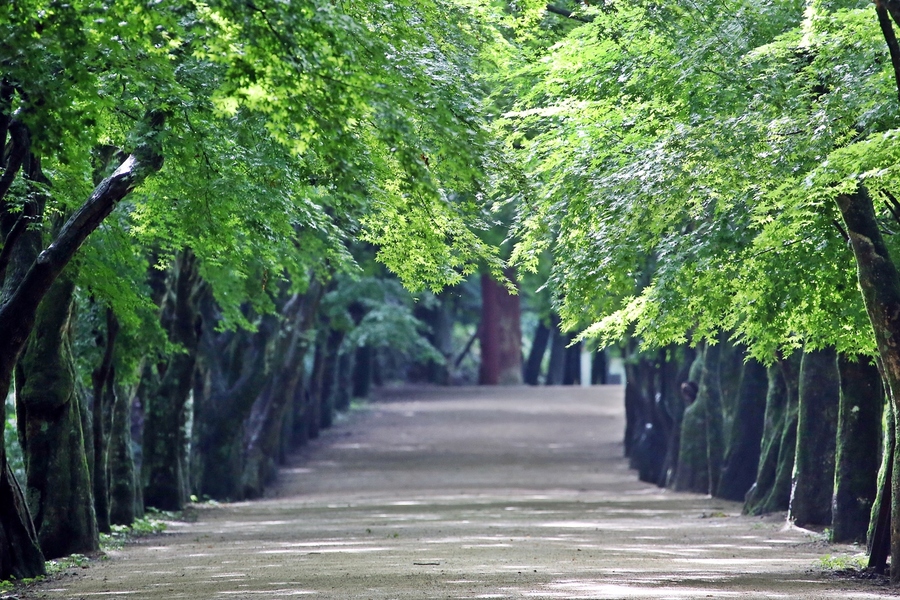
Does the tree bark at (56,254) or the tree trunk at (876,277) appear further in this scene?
the tree bark at (56,254)

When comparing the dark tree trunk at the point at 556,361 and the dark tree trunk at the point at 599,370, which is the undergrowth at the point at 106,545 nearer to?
the dark tree trunk at the point at 556,361

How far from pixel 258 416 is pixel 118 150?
1518cm

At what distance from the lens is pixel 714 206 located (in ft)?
47.4

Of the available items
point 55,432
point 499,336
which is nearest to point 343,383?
point 499,336

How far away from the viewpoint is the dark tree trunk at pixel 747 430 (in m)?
24.3

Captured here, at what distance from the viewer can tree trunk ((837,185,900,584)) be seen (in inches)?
469

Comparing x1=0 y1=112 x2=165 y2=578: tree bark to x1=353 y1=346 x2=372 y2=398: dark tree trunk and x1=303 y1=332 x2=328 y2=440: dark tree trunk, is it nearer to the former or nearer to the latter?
x1=303 y1=332 x2=328 y2=440: dark tree trunk

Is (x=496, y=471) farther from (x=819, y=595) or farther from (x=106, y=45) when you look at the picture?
(x=106, y=45)

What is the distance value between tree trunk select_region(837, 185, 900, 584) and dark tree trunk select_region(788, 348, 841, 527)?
6689mm

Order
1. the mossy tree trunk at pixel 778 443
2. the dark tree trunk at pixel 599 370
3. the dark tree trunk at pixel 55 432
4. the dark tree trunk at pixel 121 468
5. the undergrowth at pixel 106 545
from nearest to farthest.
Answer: the undergrowth at pixel 106 545, the dark tree trunk at pixel 55 432, the dark tree trunk at pixel 121 468, the mossy tree trunk at pixel 778 443, the dark tree trunk at pixel 599 370

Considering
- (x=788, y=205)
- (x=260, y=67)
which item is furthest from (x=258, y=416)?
(x=260, y=67)

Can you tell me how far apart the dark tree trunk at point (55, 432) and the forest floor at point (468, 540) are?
82 centimetres

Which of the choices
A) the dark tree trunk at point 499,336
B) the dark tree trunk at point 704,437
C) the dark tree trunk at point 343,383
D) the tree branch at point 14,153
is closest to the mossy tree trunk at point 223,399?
the dark tree trunk at point 704,437

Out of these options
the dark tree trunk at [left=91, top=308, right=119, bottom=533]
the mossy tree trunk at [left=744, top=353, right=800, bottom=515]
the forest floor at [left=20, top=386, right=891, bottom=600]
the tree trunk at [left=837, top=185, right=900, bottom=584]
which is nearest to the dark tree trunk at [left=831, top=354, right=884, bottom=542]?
the forest floor at [left=20, top=386, right=891, bottom=600]
